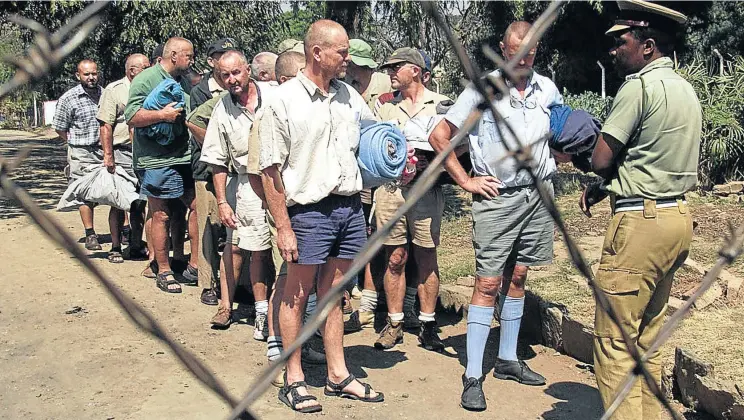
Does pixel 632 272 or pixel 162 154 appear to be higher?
pixel 632 272

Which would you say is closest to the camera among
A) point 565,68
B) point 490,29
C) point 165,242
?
point 165,242

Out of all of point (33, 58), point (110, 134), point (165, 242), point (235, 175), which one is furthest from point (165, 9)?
point (33, 58)

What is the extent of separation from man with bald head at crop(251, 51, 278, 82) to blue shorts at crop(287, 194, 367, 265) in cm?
211

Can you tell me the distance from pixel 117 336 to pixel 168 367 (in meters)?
0.72

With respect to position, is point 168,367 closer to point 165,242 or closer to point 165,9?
point 165,242

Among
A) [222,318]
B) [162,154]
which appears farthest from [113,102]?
[222,318]

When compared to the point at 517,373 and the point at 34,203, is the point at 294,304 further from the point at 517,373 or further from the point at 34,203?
the point at 34,203

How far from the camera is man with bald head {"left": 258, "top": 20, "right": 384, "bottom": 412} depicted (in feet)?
14.0

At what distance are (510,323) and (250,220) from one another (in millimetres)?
1731

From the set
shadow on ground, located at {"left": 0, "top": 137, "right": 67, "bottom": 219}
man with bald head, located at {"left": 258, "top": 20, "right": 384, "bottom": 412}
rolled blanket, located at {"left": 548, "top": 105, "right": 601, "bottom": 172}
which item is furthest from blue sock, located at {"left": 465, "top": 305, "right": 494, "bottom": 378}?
shadow on ground, located at {"left": 0, "top": 137, "right": 67, "bottom": 219}

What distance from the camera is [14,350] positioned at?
209 inches

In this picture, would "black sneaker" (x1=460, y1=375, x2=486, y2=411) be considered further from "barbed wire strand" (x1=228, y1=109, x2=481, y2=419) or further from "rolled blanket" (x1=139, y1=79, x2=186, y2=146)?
"barbed wire strand" (x1=228, y1=109, x2=481, y2=419)

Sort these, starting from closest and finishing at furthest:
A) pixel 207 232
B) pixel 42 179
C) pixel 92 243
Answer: pixel 207 232 < pixel 92 243 < pixel 42 179

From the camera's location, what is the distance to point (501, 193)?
459 cm
